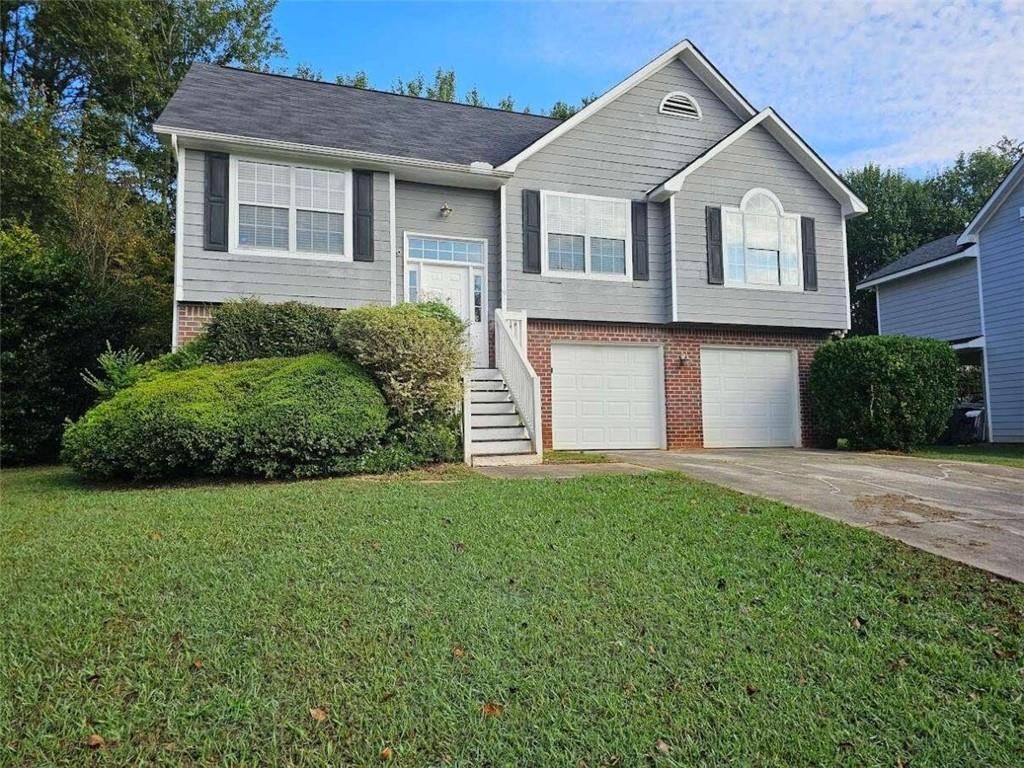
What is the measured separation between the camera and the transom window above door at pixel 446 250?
10953mm

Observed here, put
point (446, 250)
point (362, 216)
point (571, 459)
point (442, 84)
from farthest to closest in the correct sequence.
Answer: point (442, 84) < point (446, 250) < point (362, 216) < point (571, 459)

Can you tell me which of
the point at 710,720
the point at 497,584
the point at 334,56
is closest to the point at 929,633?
the point at 710,720

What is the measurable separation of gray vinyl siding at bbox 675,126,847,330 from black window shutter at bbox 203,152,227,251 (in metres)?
7.95

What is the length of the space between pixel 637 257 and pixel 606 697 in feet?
33.6

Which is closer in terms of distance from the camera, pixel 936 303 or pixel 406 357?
pixel 406 357

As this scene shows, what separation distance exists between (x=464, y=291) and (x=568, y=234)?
2238 millimetres

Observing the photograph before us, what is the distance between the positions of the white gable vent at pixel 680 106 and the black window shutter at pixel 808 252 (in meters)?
3.09

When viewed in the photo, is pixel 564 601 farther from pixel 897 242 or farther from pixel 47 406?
pixel 897 242

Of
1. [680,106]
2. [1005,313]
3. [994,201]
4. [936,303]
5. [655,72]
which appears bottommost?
[1005,313]

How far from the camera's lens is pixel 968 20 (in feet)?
29.9

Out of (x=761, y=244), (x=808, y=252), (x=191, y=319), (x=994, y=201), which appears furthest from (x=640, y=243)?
(x=994, y=201)

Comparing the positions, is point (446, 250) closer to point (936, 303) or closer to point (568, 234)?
point (568, 234)

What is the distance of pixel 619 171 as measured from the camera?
1188 cm

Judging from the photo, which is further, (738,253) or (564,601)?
(738,253)
